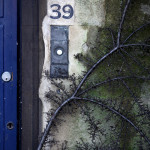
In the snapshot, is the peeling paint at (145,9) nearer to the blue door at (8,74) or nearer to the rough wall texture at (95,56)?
the rough wall texture at (95,56)

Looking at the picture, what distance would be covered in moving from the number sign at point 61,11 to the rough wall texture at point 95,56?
1.6 inches

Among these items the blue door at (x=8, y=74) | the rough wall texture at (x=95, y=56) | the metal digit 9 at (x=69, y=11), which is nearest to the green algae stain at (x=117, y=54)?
the rough wall texture at (x=95, y=56)

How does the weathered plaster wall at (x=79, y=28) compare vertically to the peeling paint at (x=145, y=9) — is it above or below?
below

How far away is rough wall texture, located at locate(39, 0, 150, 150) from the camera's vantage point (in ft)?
7.47

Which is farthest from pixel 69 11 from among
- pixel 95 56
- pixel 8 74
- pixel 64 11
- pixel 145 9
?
pixel 8 74

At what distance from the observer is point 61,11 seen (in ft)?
7.43

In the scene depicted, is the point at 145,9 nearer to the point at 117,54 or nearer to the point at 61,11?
the point at 117,54

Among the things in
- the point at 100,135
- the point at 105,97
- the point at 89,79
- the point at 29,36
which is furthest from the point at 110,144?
the point at 29,36

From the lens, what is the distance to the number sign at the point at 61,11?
226 centimetres

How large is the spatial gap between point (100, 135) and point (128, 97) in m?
0.45

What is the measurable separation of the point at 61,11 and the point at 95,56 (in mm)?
519

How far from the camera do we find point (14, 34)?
240 centimetres

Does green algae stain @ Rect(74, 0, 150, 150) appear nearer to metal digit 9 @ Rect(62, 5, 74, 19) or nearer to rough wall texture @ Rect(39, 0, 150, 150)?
rough wall texture @ Rect(39, 0, 150, 150)

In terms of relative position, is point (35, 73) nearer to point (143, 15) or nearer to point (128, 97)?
point (128, 97)
